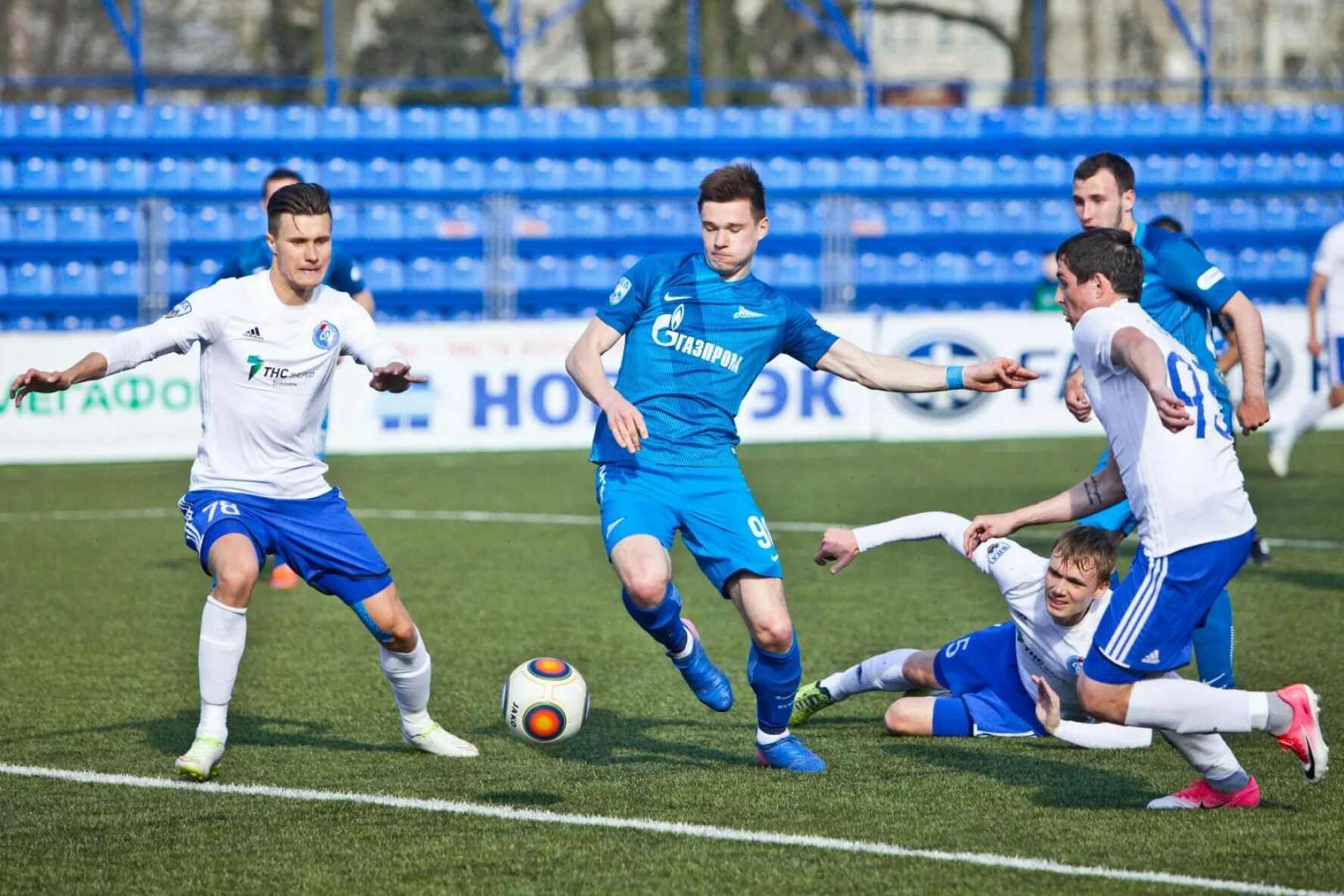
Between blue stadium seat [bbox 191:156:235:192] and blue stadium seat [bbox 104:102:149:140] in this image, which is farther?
blue stadium seat [bbox 104:102:149:140]

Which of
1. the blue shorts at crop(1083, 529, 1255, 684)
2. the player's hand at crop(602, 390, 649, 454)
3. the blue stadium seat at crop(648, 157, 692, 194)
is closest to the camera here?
the blue shorts at crop(1083, 529, 1255, 684)

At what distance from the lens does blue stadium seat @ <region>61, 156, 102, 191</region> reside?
21.4 meters

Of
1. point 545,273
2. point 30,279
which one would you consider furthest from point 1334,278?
point 30,279

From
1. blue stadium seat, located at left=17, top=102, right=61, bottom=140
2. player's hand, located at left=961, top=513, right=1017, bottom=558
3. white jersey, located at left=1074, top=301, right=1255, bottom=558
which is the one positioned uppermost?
blue stadium seat, located at left=17, top=102, right=61, bottom=140

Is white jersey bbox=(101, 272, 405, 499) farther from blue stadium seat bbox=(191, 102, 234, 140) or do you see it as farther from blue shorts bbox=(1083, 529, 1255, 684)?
blue stadium seat bbox=(191, 102, 234, 140)

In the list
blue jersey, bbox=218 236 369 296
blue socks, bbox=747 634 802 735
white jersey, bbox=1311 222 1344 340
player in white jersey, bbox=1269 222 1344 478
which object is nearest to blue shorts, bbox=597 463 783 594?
blue socks, bbox=747 634 802 735

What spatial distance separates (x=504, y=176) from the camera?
74.9ft

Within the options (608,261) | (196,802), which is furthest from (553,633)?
(608,261)

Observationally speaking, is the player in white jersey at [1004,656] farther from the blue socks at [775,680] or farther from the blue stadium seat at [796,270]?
the blue stadium seat at [796,270]

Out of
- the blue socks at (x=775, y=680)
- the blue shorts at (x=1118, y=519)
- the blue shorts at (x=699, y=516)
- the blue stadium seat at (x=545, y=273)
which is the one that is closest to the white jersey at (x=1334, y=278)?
the blue shorts at (x=1118, y=519)

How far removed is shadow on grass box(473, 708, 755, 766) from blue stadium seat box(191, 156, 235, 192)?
Answer: 1640cm

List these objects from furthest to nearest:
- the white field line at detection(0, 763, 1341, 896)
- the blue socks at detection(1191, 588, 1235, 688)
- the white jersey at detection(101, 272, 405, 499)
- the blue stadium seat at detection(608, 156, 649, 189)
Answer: the blue stadium seat at detection(608, 156, 649, 189)
the blue socks at detection(1191, 588, 1235, 688)
the white jersey at detection(101, 272, 405, 499)
the white field line at detection(0, 763, 1341, 896)

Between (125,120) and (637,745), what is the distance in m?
17.8

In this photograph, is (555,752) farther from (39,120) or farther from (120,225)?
(39,120)
